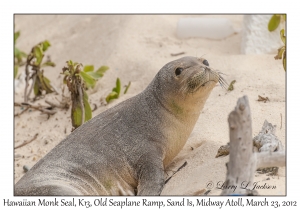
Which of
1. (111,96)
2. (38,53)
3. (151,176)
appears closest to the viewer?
(151,176)

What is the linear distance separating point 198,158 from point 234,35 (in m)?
3.43

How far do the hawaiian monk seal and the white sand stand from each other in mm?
247

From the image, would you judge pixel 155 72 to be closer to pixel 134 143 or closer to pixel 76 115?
pixel 76 115

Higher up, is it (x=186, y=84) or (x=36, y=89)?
(x=36, y=89)

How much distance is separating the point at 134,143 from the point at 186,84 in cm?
62

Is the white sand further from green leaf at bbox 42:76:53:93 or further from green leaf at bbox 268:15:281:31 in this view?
green leaf at bbox 268:15:281:31

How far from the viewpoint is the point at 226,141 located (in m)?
4.99

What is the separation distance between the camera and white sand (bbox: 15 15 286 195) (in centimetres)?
474

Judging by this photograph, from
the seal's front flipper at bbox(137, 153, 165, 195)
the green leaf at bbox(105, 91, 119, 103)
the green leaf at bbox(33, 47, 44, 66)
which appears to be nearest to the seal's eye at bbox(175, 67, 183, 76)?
the seal's front flipper at bbox(137, 153, 165, 195)

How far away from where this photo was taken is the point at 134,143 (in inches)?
185

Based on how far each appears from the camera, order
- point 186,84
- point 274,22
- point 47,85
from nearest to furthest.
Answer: point 186,84, point 274,22, point 47,85

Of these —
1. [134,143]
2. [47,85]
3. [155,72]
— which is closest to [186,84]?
[134,143]

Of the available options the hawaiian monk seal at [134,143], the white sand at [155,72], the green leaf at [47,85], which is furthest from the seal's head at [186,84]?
the green leaf at [47,85]
